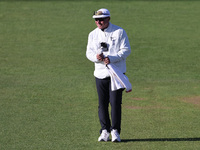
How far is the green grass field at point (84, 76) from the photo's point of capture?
10.4 metres

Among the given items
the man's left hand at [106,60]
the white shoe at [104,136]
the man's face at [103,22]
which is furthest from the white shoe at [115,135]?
the man's face at [103,22]

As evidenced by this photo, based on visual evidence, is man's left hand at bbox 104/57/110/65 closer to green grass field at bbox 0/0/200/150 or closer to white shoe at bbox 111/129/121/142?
white shoe at bbox 111/129/121/142

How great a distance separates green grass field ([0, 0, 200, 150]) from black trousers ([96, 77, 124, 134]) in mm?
343

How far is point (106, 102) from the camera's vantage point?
1002 cm

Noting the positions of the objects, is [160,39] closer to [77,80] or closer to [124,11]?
[124,11]

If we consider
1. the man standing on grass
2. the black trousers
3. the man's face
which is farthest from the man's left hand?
the man's face

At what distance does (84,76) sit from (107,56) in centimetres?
581

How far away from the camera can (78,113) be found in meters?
12.0

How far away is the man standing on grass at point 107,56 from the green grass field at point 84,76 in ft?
1.35

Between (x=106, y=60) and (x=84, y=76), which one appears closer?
(x=106, y=60)

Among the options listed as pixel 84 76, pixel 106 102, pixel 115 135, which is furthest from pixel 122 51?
pixel 84 76

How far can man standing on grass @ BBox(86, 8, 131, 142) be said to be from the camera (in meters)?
9.63

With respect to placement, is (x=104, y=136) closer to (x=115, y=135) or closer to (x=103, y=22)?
(x=115, y=135)

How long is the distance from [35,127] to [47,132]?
42 cm
